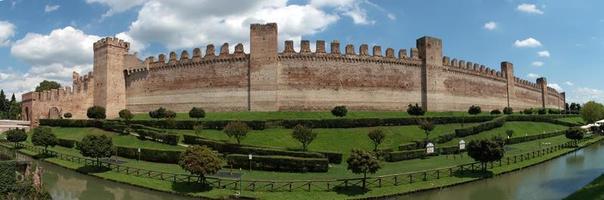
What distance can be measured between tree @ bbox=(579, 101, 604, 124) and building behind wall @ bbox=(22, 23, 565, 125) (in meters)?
13.5

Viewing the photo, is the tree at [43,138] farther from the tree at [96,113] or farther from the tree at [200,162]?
the tree at [200,162]

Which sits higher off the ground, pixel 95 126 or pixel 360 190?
pixel 95 126

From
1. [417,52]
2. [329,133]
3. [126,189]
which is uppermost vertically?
[417,52]

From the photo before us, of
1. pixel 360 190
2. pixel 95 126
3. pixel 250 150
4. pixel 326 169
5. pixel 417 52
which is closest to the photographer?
pixel 360 190

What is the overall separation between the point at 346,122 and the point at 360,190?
602 inches

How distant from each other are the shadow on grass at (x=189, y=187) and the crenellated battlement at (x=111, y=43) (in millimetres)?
36215

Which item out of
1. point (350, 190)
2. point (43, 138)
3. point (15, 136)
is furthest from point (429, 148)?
point (15, 136)

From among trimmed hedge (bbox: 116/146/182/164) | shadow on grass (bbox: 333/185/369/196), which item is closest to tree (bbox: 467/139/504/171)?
shadow on grass (bbox: 333/185/369/196)

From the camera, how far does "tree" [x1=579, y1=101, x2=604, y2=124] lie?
59.3 m

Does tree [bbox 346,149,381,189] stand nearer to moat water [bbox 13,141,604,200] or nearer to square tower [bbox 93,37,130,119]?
moat water [bbox 13,141,604,200]

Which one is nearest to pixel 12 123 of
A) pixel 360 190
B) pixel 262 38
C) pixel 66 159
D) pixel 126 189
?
pixel 66 159

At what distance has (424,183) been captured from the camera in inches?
890

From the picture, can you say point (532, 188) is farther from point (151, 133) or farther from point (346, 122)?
point (151, 133)

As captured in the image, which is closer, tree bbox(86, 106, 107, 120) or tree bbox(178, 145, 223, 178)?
tree bbox(178, 145, 223, 178)
